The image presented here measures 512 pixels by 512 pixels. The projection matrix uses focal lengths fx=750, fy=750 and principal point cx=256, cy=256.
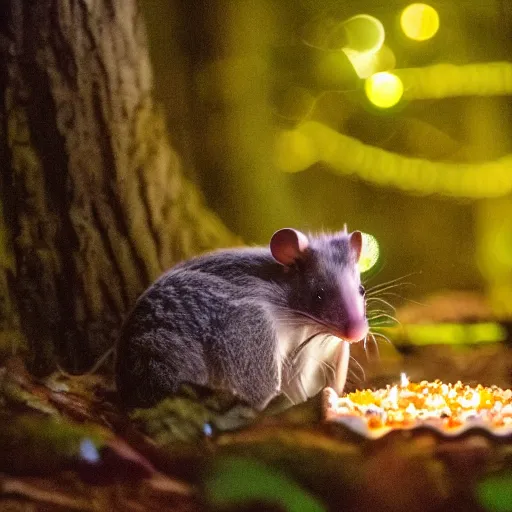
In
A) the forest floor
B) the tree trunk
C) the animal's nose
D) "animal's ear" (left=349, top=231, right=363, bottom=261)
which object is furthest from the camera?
the tree trunk

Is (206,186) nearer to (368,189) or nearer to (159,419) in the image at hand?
(368,189)

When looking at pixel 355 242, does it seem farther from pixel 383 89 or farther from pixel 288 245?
pixel 383 89

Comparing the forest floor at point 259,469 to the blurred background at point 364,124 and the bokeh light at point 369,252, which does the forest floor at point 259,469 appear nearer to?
the bokeh light at point 369,252

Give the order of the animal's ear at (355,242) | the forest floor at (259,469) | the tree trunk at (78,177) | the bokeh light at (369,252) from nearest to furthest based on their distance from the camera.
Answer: the forest floor at (259,469) → the animal's ear at (355,242) → the tree trunk at (78,177) → the bokeh light at (369,252)

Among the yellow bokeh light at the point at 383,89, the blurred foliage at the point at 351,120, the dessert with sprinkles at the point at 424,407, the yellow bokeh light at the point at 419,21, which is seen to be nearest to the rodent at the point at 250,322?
the dessert with sprinkles at the point at 424,407

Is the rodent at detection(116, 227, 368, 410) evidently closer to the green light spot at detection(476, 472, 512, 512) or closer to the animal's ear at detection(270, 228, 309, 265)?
the animal's ear at detection(270, 228, 309, 265)

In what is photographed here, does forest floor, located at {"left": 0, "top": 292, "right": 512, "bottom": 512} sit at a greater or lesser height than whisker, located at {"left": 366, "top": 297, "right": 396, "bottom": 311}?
lesser

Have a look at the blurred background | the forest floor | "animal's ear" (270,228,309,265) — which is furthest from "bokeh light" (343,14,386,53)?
the forest floor
